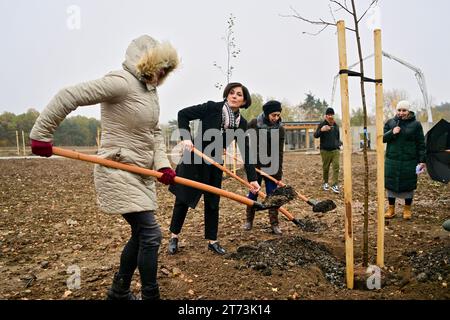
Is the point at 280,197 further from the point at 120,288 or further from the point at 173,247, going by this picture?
the point at 120,288

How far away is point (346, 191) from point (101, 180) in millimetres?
1935

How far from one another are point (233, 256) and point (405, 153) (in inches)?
139

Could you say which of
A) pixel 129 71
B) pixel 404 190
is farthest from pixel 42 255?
pixel 404 190

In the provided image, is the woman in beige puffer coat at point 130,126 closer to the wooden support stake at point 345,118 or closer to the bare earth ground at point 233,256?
the bare earth ground at point 233,256

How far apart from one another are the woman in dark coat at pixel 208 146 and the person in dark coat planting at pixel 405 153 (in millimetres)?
2888

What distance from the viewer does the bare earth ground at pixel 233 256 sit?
10.5ft

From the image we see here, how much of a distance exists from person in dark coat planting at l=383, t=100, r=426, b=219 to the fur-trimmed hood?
14.5 feet

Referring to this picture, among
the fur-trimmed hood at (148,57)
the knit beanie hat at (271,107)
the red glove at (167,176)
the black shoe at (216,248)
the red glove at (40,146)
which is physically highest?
the fur-trimmed hood at (148,57)

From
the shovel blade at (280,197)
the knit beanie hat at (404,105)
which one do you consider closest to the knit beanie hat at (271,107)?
the shovel blade at (280,197)

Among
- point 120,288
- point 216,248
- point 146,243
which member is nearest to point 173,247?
point 216,248

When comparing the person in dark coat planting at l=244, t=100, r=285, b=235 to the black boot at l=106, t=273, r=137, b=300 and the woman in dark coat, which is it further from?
the black boot at l=106, t=273, r=137, b=300

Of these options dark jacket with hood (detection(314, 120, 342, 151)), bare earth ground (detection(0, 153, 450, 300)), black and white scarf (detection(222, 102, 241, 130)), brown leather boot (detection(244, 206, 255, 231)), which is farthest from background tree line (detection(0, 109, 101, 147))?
black and white scarf (detection(222, 102, 241, 130))

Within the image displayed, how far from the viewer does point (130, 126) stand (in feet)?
8.55
